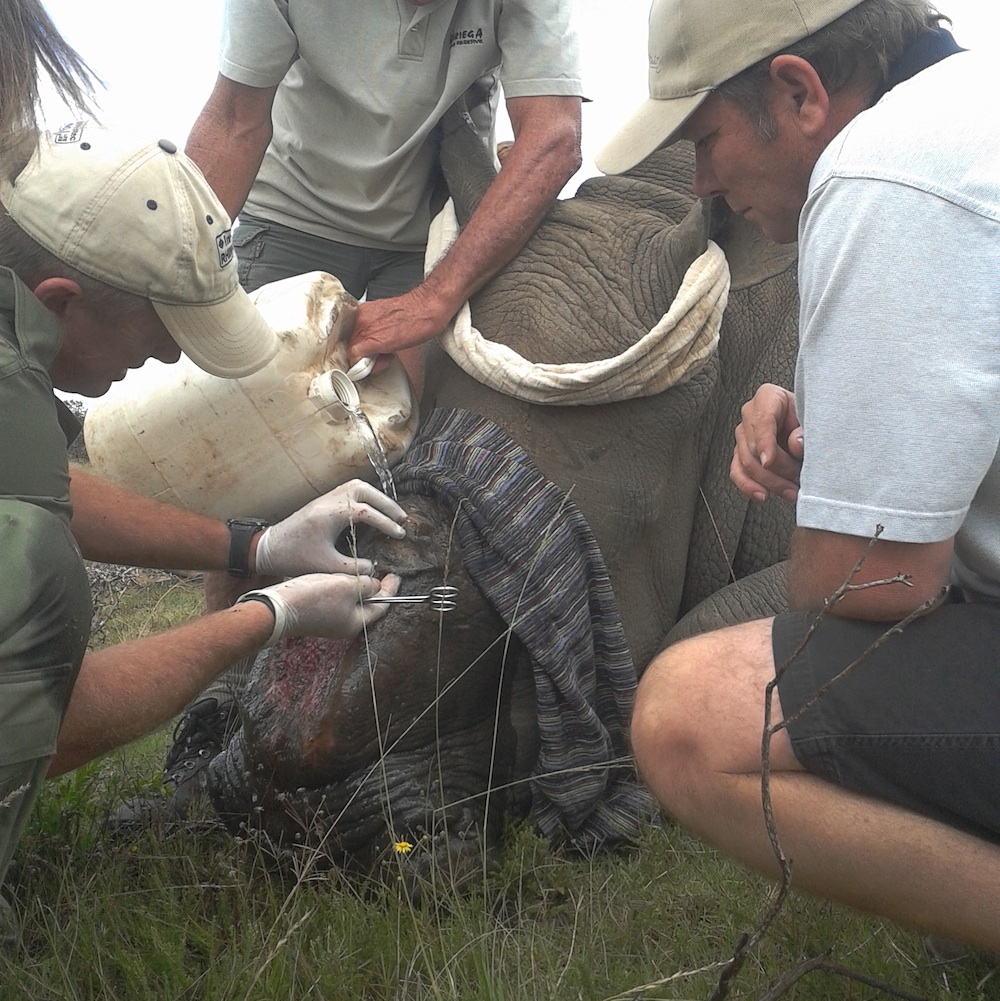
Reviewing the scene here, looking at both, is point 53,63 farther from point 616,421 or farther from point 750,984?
point 750,984

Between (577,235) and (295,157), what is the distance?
3.86 ft

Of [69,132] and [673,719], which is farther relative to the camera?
[69,132]

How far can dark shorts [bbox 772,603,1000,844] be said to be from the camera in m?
1.92

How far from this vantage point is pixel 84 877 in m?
2.81

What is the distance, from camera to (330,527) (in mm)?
3129

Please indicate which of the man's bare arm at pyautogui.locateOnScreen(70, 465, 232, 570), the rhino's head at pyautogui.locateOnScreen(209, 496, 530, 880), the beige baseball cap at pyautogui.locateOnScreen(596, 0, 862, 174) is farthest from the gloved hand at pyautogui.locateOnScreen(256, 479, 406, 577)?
the beige baseball cap at pyautogui.locateOnScreen(596, 0, 862, 174)

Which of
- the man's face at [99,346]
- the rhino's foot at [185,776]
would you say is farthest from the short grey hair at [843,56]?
the rhino's foot at [185,776]

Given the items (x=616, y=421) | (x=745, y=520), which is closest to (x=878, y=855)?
(x=616, y=421)

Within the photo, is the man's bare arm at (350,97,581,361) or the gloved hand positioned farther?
the man's bare arm at (350,97,581,361)

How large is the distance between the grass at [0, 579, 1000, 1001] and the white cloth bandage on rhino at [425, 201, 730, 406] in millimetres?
1179

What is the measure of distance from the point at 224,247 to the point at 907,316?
1.60 meters

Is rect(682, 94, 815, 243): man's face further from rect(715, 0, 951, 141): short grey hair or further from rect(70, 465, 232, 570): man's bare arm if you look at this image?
rect(70, 465, 232, 570): man's bare arm

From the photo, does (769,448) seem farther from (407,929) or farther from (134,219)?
(134,219)

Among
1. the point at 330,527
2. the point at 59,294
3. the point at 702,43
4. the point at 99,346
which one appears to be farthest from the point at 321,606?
the point at 702,43
